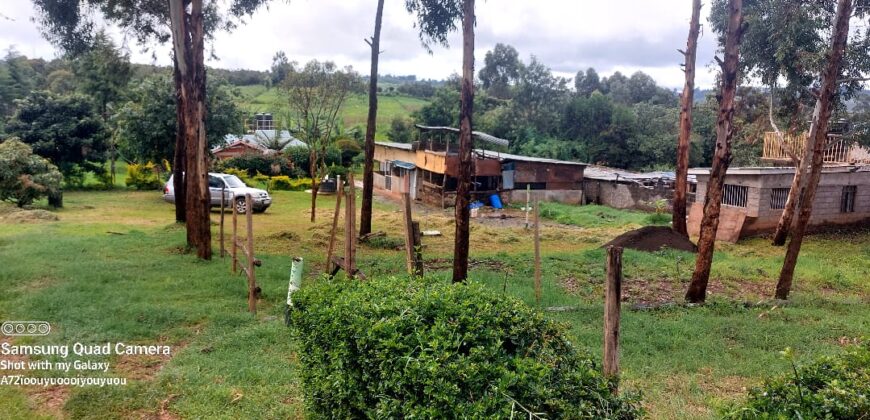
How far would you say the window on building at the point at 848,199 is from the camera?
19.1 meters

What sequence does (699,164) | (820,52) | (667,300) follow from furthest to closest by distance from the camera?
(699,164) → (820,52) → (667,300)

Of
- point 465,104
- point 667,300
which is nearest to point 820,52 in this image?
point 667,300

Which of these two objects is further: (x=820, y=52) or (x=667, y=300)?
(x=820, y=52)

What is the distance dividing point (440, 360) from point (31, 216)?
18504 mm

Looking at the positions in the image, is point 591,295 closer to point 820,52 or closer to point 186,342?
point 186,342

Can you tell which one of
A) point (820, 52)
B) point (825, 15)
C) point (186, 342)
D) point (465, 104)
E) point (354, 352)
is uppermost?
point (825, 15)

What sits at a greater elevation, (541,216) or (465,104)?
(465,104)

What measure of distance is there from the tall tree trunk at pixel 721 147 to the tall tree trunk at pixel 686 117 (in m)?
6.82

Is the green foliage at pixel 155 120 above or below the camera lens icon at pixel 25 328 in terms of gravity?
above

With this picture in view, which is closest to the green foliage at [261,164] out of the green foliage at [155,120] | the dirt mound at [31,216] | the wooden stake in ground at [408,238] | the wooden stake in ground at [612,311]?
the green foliage at [155,120]

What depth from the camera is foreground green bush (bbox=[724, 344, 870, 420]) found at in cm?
315

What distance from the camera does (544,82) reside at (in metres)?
46.9

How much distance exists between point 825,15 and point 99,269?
19.4 metres

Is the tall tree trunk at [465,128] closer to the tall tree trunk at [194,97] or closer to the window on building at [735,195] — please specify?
the tall tree trunk at [194,97]
